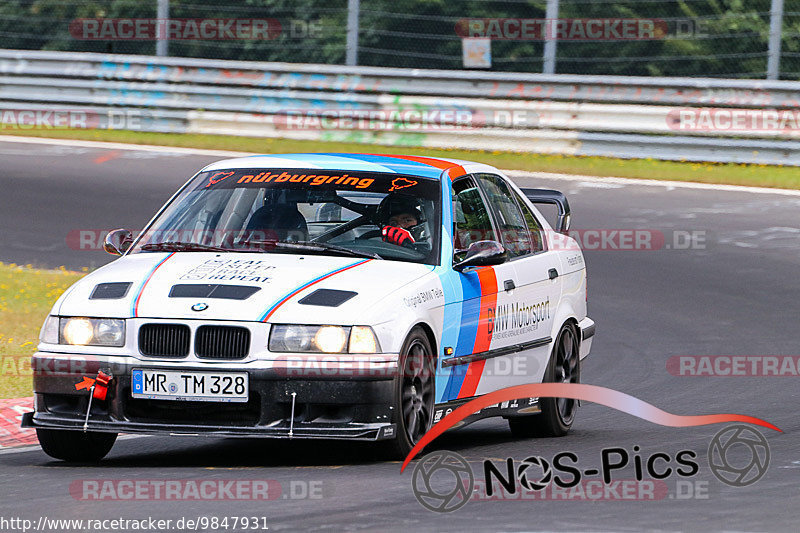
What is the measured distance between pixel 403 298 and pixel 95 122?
50.8 ft

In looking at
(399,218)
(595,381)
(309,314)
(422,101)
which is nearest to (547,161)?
(422,101)

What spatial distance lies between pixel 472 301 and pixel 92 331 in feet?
6.63

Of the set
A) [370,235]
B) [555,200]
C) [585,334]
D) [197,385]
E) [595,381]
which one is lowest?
[595,381]

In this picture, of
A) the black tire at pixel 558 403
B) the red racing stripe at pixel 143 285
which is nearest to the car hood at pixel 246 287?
the red racing stripe at pixel 143 285

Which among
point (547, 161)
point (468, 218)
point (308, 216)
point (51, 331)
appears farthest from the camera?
point (547, 161)

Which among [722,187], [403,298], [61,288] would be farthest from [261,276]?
[722,187]

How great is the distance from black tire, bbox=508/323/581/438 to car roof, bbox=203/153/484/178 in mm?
1283

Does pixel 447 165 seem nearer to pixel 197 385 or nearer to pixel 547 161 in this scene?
pixel 197 385

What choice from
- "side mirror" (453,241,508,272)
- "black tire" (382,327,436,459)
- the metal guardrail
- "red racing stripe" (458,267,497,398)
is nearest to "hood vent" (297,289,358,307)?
"black tire" (382,327,436,459)

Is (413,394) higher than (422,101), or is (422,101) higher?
(422,101)

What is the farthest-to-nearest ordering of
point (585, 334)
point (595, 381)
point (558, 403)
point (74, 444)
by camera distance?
1. point (595, 381)
2. point (585, 334)
3. point (558, 403)
4. point (74, 444)

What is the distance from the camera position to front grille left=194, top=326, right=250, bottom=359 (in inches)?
279

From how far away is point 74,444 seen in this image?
25.0 feet

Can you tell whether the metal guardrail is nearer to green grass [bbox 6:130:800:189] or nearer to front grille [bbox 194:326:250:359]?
green grass [bbox 6:130:800:189]
